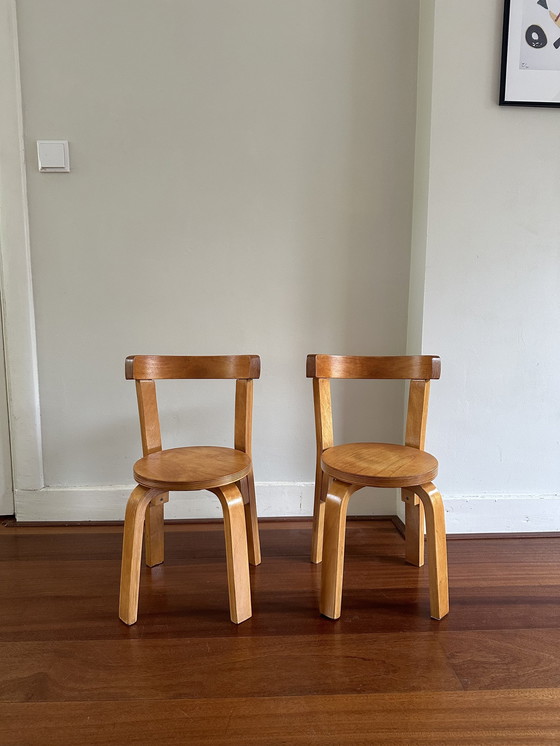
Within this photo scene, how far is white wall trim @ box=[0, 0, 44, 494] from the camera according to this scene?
1.85m

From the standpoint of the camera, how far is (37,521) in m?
2.05

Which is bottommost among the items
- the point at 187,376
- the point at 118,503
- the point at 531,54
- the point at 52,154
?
the point at 118,503

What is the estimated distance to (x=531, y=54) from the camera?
175 centimetres

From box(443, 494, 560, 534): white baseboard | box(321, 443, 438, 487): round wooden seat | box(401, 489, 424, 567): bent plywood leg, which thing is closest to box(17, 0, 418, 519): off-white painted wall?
box(443, 494, 560, 534): white baseboard

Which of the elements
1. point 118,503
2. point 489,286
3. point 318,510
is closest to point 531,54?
point 489,286

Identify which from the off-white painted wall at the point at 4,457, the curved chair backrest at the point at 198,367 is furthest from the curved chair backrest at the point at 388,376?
the off-white painted wall at the point at 4,457

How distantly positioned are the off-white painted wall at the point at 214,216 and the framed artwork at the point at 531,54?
0.34 meters

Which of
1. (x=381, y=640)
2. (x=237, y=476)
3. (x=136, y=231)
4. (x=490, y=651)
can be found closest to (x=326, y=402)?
(x=237, y=476)

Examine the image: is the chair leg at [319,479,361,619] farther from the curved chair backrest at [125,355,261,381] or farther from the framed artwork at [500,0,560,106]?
the framed artwork at [500,0,560,106]

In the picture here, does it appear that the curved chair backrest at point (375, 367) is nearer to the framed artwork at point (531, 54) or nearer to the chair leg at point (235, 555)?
the chair leg at point (235, 555)

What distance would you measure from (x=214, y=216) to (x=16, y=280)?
816 millimetres

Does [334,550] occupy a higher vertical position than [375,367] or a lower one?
lower

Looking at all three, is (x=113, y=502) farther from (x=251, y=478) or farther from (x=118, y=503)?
(x=251, y=478)

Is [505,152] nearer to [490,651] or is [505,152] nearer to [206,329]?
[206,329]
